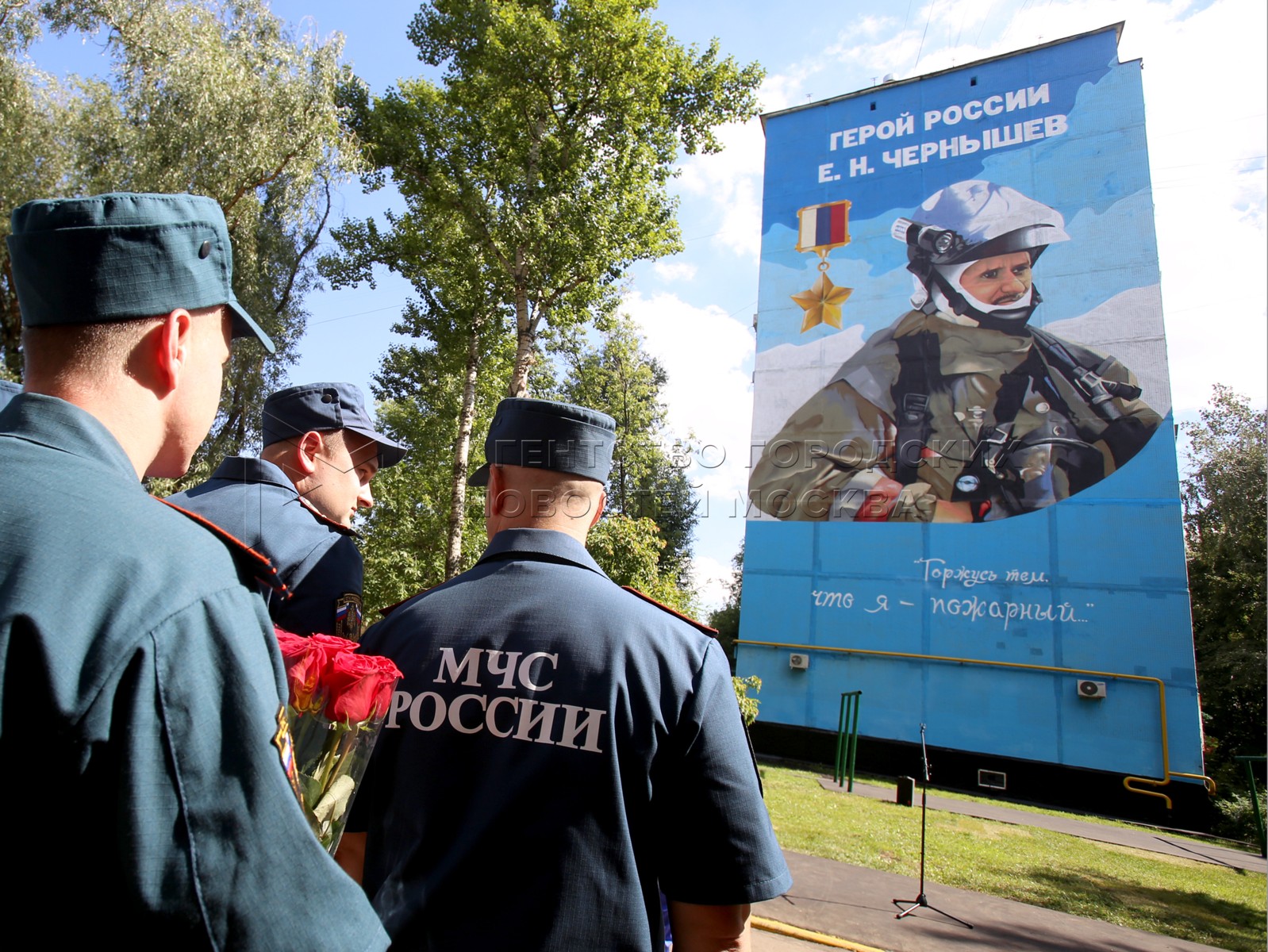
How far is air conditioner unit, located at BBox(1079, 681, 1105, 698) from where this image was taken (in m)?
16.1

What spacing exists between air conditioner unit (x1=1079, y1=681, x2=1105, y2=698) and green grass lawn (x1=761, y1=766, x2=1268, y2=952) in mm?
5853

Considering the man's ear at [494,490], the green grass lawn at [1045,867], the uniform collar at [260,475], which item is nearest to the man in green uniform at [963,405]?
the green grass lawn at [1045,867]

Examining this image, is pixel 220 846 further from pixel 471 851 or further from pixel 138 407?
pixel 471 851

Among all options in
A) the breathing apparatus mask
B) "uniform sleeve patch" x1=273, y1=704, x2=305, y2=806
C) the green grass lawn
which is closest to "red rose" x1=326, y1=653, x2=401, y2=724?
"uniform sleeve patch" x1=273, y1=704, x2=305, y2=806

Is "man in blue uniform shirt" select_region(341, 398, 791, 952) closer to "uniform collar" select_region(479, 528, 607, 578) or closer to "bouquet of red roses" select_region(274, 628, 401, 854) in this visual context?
"uniform collar" select_region(479, 528, 607, 578)

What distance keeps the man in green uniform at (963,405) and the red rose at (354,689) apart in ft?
62.1

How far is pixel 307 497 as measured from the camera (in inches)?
113

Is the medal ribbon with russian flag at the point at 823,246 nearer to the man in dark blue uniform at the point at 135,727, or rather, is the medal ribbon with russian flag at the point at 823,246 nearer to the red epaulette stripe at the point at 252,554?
the red epaulette stripe at the point at 252,554

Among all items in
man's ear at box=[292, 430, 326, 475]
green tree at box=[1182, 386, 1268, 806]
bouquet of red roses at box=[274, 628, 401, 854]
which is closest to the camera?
bouquet of red roses at box=[274, 628, 401, 854]

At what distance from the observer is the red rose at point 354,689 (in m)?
1.34

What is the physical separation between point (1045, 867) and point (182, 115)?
54.4 ft

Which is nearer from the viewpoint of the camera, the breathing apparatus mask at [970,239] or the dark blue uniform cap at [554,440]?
the dark blue uniform cap at [554,440]

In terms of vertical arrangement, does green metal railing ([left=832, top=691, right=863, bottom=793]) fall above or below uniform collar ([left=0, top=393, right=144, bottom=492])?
below

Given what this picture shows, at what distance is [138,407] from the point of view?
104 centimetres
